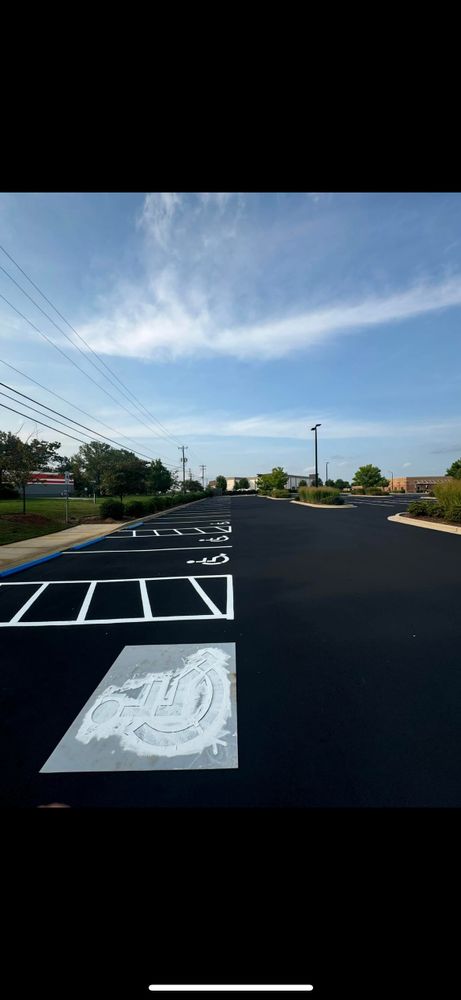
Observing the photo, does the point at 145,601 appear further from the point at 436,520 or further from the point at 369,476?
the point at 369,476

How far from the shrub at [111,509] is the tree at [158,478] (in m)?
48.7

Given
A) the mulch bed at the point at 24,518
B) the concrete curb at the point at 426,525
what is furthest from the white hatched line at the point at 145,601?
the mulch bed at the point at 24,518

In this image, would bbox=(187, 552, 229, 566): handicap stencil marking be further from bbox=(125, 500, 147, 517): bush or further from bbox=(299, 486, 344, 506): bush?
bbox=(299, 486, 344, 506): bush

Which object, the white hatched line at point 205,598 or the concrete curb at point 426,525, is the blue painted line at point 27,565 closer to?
the white hatched line at point 205,598

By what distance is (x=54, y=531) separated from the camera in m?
14.8

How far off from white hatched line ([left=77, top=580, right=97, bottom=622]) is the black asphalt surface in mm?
161

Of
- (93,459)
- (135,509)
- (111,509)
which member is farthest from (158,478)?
(111,509)

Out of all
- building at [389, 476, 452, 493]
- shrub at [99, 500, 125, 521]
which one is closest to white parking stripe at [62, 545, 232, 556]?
shrub at [99, 500, 125, 521]

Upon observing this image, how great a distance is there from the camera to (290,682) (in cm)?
327

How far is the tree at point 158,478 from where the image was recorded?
6825 cm

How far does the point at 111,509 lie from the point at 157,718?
1773 centimetres
